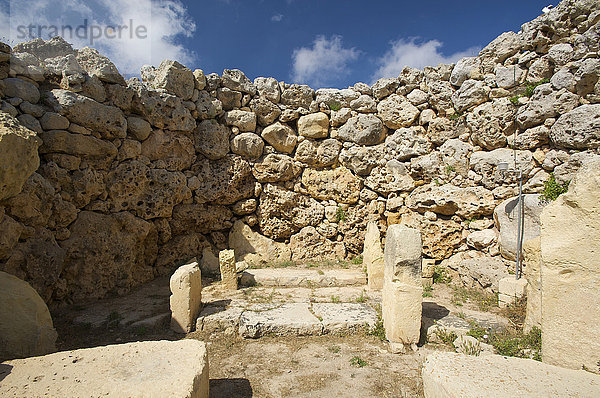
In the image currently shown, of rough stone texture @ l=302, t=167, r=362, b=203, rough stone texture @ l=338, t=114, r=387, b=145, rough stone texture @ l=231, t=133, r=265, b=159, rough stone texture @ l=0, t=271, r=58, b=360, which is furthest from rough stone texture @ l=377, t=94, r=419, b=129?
Result: rough stone texture @ l=0, t=271, r=58, b=360

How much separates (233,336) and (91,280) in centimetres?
300

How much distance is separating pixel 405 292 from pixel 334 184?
4.47 m

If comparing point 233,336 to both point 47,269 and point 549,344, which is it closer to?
point 47,269

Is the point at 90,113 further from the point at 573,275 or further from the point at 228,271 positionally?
the point at 573,275

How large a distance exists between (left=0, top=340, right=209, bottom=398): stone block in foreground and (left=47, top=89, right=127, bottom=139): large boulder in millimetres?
4405

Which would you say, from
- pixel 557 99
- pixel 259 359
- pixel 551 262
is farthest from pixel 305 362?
pixel 557 99

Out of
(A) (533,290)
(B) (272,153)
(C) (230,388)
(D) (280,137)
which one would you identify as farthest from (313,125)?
(C) (230,388)

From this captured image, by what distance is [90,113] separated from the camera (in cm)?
578

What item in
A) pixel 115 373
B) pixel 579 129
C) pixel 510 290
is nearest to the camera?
pixel 115 373

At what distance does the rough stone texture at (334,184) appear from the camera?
8094mm

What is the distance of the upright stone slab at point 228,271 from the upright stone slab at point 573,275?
477 cm

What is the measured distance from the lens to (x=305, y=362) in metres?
3.83

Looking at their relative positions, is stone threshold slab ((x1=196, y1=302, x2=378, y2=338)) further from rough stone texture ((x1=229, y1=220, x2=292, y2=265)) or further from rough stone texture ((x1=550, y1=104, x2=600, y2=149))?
rough stone texture ((x1=550, y1=104, x2=600, y2=149))

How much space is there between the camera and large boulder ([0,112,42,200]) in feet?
8.07
